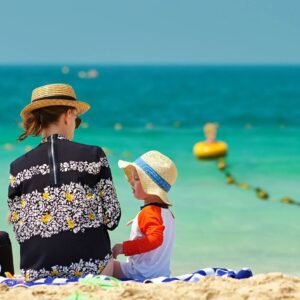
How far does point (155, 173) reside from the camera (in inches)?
162

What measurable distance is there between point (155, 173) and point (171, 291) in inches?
25.6

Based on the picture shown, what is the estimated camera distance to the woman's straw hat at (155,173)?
4.10 metres

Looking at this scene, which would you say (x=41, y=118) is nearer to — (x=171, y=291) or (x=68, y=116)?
(x=68, y=116)

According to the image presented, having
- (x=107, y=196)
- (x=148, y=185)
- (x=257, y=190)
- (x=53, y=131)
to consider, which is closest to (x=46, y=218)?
(x=107, y=196)

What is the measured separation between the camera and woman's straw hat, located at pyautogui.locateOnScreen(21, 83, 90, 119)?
3.96 meters

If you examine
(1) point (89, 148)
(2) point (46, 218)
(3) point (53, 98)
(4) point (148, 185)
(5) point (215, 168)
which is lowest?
(2) point (46, 218)

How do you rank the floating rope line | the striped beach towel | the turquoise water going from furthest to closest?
the turquoise water, the floating rope line, the striped beach towel

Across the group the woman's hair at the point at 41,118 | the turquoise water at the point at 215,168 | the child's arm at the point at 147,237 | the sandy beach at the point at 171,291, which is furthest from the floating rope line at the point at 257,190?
→ the woman's hair at the point at 41,118

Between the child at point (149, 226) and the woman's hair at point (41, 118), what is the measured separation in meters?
0.37

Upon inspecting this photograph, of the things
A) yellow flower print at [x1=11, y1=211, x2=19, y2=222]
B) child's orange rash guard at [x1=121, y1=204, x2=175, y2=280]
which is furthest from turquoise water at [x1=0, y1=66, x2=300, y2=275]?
yellow flower print at [x1=11, y1=211, x2=19, y2=222]

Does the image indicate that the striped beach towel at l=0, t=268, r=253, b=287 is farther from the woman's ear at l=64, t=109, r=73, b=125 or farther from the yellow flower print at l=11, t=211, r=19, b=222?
the woman's ear at l=64, t=109, r=73, b=125

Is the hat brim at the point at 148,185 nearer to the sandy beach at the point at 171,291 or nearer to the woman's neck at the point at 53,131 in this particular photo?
the woman's neck at the point at 53,131

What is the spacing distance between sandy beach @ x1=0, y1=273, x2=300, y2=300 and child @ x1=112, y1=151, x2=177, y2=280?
0.28m

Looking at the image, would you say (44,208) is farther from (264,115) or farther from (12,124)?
(264,115)
